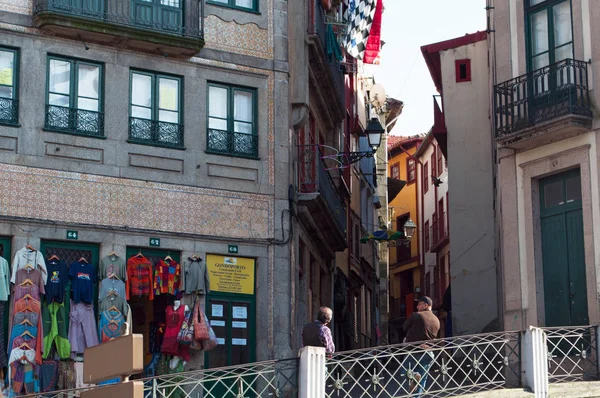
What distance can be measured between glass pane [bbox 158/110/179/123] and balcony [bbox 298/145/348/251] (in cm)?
287

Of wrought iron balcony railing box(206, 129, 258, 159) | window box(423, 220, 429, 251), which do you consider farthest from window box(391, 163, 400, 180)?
wrought iron balcony railing box(206, 129, 258, 159)

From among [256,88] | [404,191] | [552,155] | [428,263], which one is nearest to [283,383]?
[552,155]

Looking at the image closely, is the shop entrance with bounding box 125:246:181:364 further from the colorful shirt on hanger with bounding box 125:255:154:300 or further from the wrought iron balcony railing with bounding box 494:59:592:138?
the wrought iron balcony railing with bounding box 494:59:592:138

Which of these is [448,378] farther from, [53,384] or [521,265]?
Answer: [53,384]

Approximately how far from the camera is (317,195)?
25500 mm

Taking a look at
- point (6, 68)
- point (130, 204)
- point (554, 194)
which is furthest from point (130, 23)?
point (554, 194)

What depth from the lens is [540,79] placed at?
74.8ft

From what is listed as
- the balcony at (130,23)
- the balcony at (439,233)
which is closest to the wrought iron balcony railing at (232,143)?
the balcony at (130,23)

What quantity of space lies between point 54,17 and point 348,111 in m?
14.6

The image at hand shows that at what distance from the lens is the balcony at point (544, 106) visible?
72.0ft

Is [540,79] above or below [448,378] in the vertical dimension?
above

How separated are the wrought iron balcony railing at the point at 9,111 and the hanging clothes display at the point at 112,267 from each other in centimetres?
280

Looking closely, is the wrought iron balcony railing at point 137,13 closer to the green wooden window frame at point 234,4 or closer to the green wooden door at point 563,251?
the green wooden window frame at point 234,4

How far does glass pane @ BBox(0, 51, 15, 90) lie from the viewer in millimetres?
22781
